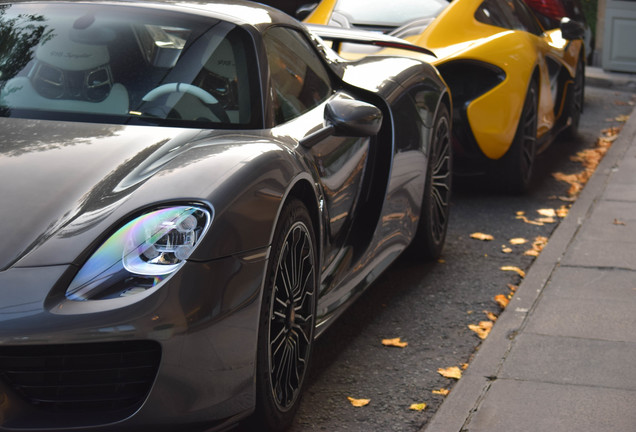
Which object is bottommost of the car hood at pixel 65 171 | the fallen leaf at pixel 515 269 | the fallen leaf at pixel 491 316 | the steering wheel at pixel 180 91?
the fallen leaf at pixel 515 269

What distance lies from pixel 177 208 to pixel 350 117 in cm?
116

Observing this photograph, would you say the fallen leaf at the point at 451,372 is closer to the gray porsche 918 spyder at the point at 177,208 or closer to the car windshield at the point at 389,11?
the gray porsche 918 spyder at the point at 177,208

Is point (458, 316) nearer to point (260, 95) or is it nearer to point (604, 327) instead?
point (604, 327)

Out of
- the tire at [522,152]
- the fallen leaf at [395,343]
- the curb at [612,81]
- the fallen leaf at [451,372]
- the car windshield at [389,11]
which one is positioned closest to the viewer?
the fallen leaf at [451,372]

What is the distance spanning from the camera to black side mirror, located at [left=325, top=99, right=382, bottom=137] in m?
4.05

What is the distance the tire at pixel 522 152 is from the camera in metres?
7.45

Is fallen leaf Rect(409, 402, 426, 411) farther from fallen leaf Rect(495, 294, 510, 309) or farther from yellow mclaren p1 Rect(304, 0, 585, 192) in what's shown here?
yellow mclaren p1 Rect(304, 0, 585, 192)

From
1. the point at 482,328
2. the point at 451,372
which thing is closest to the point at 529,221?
the point at 482,328

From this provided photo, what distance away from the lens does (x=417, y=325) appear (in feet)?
16.1

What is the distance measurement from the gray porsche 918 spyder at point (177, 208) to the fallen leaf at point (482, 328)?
520 millimetres

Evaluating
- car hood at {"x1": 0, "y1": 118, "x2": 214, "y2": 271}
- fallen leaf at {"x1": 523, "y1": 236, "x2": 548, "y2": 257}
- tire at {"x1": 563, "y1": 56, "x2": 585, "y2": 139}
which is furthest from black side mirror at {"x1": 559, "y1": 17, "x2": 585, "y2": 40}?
car hood at {"x1": 0, "y1": 118, "x2": 214, "y2": 271}

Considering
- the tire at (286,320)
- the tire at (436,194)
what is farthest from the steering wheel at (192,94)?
the tire at (436,194)

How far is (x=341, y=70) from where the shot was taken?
196 inches

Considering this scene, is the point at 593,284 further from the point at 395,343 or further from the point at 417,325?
the point at 395,343
